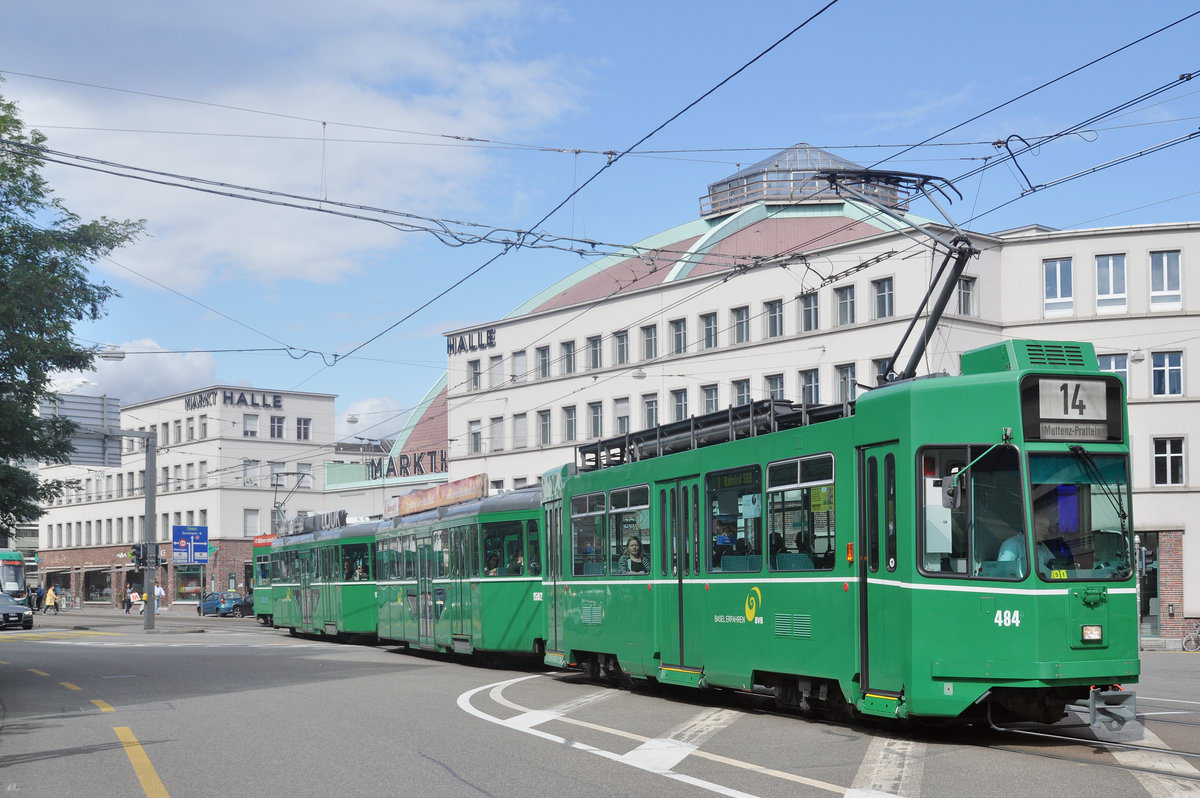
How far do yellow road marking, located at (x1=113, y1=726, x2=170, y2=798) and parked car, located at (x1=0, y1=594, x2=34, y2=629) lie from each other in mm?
39020

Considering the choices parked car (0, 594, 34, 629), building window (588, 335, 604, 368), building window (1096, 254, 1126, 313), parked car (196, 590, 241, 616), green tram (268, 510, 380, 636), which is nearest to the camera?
green tram (268, 510, 380, 636)

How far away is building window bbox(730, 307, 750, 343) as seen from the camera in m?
53.4

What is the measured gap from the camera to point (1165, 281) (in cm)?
4506

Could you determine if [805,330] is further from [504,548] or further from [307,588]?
[504,548]

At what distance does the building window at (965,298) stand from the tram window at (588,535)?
101 ft

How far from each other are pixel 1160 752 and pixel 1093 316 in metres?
37.4

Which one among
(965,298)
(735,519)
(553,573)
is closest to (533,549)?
(553,573)

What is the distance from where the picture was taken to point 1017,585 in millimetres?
11062

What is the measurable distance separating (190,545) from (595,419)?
72.7ft

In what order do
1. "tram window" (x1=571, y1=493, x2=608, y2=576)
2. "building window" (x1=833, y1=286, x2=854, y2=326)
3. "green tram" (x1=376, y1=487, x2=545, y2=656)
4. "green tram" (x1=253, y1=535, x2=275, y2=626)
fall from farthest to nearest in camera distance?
"building window" (x1=833, y1=286, x2=854, y2=326)
"green tram" (x1=253, y1=535, x2=275, y2=626)
"green tram" (x1=376, y1=487, x2=545, y2=656)
"tram window" (x1=571, y1=493, x2=608, y2=576)

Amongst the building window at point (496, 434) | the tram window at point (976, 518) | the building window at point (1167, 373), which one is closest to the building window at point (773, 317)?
the building window at point (1167, 373)

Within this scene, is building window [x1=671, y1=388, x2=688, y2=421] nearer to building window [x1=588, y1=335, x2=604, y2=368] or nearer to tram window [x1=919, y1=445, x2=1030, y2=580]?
building window [x1=588, y1=335, x2=604, y2=368]

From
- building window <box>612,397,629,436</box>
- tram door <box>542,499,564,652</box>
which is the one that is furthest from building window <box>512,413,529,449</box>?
tram door <box>542,499,564,652</box>

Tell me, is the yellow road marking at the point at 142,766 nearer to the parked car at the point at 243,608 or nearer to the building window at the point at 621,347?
the building window at the point at 621,347
